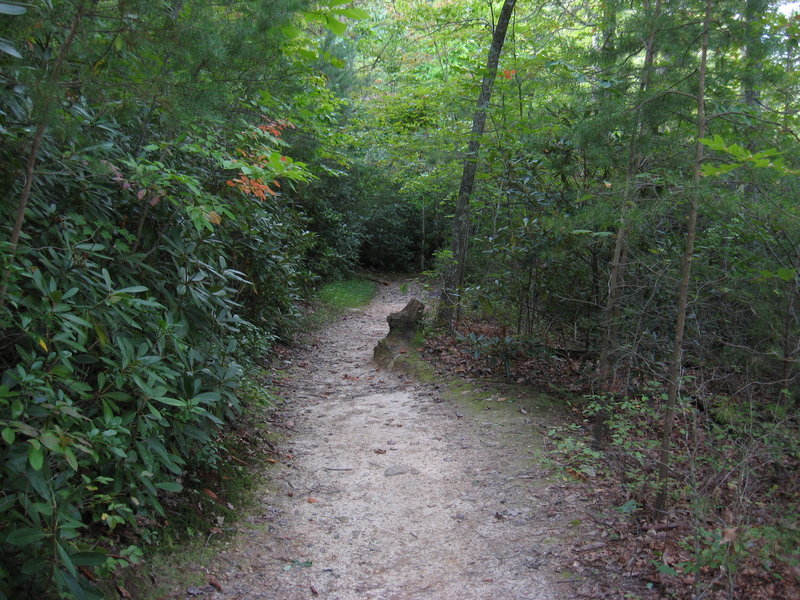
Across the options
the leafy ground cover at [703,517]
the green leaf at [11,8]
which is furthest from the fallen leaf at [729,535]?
the green leaf at [11,8]

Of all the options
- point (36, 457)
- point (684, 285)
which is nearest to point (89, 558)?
point (36, 457)

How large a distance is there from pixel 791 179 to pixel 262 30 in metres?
4.20

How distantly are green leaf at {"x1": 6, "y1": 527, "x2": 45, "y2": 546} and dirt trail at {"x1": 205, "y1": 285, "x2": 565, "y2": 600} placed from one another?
132 centimetres

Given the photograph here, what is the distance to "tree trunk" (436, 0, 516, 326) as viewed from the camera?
8664 millimetres

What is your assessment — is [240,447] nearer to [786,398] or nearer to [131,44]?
[131,44]

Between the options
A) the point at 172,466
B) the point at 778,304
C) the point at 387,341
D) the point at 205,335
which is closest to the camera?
the point at 172,466

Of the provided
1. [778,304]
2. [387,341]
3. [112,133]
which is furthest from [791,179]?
[387,341]

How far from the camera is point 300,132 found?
9953mm

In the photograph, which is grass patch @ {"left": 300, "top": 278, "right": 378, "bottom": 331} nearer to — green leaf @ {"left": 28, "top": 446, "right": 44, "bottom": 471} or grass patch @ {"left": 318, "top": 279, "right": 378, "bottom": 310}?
grass patch @ {"left": 318, "top": 279, "right": 378, "bottom": 310}

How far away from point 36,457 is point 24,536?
0.33 metres

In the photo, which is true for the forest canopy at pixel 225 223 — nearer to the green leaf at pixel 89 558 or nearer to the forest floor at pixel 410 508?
the green leaf at pixel 89 558

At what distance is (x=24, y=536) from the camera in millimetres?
2379

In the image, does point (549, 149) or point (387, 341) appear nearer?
point (549, 149)

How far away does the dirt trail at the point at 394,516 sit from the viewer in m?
3.62
